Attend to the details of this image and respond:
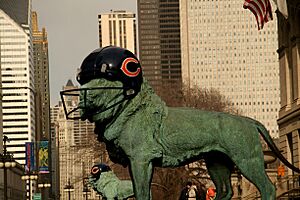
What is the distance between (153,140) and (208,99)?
6104cm

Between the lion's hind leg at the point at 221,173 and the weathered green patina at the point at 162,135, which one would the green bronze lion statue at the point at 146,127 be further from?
the lion's hind leg at the point at 221,173

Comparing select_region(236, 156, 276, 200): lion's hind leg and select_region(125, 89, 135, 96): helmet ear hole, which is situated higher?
select_region(125, 89, 135, 96): helmet ear hole

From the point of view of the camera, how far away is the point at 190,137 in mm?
10000

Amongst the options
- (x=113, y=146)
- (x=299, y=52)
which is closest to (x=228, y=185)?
(x=113, y=146)

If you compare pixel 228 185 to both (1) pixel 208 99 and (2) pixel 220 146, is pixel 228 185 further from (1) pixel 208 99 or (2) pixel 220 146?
(1) pixel 208 99

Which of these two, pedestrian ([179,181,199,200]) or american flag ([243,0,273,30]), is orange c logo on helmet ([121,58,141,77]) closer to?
pedestrian ([179,181,199,200])

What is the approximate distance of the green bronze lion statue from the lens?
970 centimetres

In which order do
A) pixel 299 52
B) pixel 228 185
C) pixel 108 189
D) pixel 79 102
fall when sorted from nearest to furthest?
1. pixel 79 102
2. pixel 228 185
3. pixel 108 189
4. pixel 299 52

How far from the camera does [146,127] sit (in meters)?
9.86

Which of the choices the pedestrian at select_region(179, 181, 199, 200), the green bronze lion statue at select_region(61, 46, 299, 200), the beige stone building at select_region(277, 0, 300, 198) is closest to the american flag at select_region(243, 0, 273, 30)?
the beige stone building at select_region(277, 0, 300, 198)

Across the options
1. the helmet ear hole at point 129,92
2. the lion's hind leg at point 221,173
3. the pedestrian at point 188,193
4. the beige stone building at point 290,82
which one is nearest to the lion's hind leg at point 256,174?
the lion's hind leg at point 221,173

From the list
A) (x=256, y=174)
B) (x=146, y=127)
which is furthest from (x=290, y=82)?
(x=146, y=127)

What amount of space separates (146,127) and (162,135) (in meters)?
0.21

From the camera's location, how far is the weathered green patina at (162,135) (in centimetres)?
980
